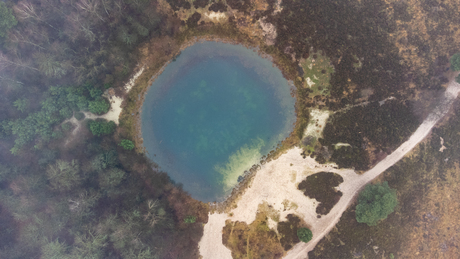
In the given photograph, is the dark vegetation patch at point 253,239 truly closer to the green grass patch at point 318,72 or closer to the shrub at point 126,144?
the shrub at point 126,144

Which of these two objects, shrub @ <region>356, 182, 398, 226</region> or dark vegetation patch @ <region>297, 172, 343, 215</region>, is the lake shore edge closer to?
dark vegetation patch @ <region>297, 172, 343, 215</region>

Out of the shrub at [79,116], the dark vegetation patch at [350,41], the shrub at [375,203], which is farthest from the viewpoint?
the dark vegetation patch at [350,41]

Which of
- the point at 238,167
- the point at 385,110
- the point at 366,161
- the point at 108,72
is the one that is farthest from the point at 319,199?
the point at 108,72

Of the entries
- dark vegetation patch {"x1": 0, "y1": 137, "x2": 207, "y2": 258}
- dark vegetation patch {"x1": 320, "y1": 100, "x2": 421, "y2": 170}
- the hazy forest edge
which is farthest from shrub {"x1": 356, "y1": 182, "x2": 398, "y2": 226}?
dark vegetation patch {"x1": 0, "y1": 137, "x2": 207, "y2": 258}

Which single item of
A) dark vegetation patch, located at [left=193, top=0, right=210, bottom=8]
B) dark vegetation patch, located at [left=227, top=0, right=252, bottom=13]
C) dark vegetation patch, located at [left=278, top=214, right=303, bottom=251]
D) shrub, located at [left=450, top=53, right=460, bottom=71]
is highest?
dark vegetation patch, located at [left=193, top=0, right=210, bottom=8]

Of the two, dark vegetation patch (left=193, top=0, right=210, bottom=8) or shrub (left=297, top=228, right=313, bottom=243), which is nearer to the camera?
shrub (left=297, top=228, right=313, bottom=243)

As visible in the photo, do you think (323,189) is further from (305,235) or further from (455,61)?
(455,61)

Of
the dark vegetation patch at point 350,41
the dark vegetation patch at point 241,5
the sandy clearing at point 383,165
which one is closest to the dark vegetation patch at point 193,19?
the dark vegetation patch at point 241,5
